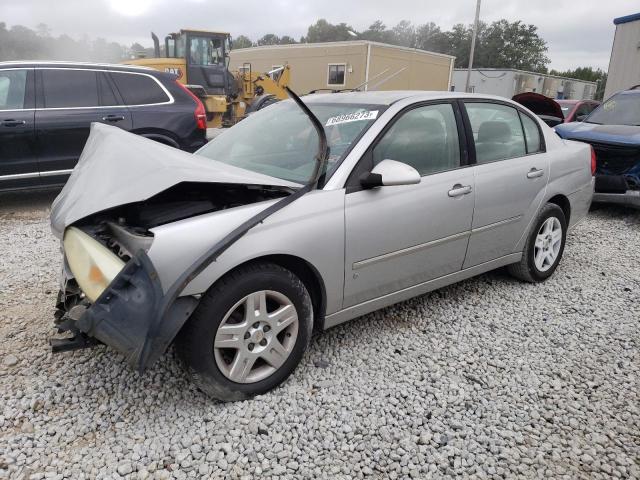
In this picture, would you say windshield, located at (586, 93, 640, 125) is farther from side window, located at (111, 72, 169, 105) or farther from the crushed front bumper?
the crushed front bumper

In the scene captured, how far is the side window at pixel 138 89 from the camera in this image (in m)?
6.35

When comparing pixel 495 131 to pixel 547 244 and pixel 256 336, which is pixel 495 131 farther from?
pixel 256 336

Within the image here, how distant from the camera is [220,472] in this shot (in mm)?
2145

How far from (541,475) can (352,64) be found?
84.7 ft

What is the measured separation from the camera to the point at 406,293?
3215 mm

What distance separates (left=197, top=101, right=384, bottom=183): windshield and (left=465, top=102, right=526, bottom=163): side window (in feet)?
2.93

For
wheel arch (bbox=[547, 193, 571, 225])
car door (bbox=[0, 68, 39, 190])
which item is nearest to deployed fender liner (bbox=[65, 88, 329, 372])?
wheel arch (bbox=[547, 193, 571, 225])

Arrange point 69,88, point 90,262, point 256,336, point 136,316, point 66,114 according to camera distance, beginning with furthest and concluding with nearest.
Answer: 1. point 69,88
2. point 66,114
3. point 256,336
4. point 90,262
5. point 136,316

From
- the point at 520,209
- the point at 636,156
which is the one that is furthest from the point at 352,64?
the point at 520,209

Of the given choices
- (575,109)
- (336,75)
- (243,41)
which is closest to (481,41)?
(243,41)

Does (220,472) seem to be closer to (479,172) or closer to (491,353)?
(491,353)

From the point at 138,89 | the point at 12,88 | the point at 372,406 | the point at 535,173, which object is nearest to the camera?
the point at 372,406

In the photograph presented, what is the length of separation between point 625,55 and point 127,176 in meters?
17.3

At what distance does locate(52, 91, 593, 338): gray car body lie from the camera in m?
2.32
